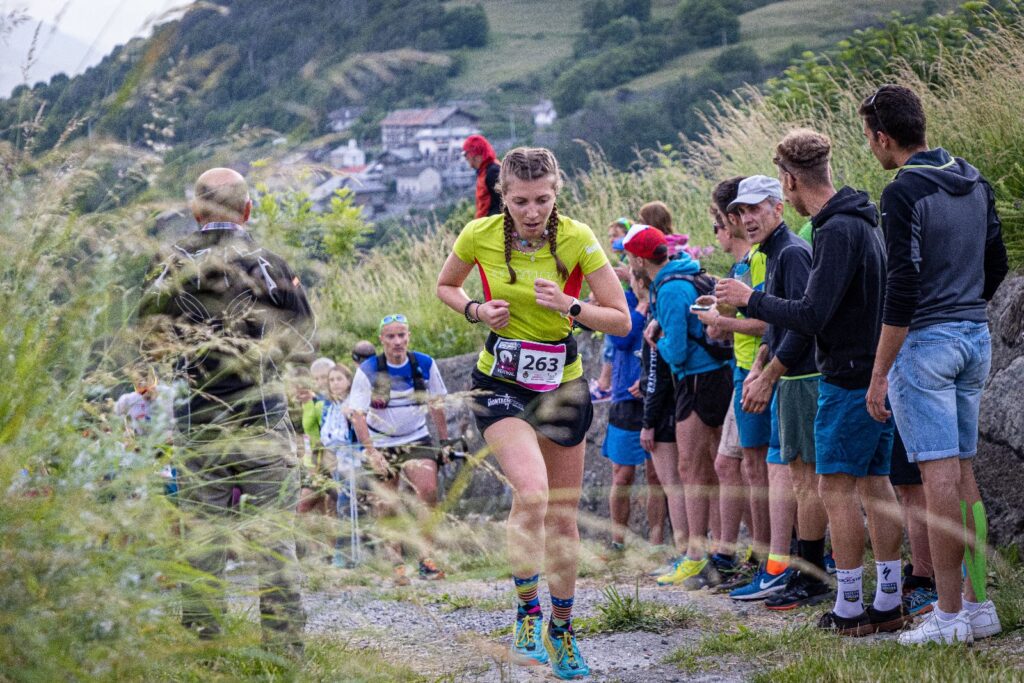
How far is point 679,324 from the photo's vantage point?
7.05 meters

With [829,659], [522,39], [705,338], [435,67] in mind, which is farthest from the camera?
[522,39]

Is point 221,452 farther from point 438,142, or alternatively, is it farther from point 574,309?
point 438,142

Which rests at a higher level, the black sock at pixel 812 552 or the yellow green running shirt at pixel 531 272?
the yellow green running shirt at pixel 531 272

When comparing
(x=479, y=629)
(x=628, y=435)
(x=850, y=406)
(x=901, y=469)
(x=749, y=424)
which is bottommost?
(x=628, y=435)

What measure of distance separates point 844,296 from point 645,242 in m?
2.25

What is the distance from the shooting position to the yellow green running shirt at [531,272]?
489cm

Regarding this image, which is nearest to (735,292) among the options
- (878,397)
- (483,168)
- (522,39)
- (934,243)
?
(878,397)

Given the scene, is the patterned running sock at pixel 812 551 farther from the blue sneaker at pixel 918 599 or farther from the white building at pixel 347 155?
the white building at pixel 347 155

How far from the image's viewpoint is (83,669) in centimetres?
217

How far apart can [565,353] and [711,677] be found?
56.6 inches

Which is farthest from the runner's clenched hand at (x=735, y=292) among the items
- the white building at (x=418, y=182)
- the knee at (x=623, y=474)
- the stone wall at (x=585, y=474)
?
the white building at (x=418, y=182)

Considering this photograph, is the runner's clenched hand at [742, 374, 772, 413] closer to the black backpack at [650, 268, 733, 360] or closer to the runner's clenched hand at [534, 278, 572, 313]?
the black backpack at [650, 268, 733, 360]

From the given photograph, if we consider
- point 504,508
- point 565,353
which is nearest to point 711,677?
point 565,353

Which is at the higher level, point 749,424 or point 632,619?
point 749,424
